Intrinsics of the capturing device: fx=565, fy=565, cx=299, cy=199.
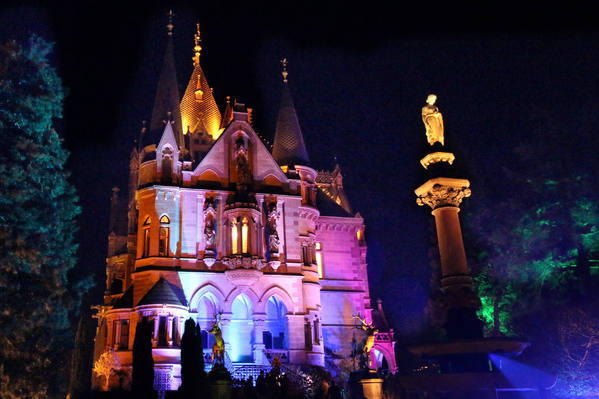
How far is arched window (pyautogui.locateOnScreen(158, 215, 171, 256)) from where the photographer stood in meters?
35.6

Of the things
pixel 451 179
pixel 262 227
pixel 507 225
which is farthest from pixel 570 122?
pixel 262 227

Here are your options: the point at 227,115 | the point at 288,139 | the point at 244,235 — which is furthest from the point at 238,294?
the point at 227,115

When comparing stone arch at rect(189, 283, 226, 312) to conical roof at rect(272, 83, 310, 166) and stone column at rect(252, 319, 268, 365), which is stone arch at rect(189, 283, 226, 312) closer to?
Result: stone column at rect(252, 319, 268, 365)

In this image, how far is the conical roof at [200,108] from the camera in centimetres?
5078

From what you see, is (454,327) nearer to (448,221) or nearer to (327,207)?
(448,221)

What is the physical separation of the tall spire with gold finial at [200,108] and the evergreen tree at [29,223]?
2705 cm

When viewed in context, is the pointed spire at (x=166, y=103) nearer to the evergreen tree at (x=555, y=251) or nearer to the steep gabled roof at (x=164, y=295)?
the steep gabled roof at (x=164, y=295)

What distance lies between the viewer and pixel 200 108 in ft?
170

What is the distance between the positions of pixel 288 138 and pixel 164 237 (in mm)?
13071

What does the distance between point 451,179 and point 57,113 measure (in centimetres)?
1590

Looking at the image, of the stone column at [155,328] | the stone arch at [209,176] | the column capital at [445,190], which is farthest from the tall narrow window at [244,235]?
the column capital at [445,190]

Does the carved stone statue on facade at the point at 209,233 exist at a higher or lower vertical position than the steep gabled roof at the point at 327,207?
lower

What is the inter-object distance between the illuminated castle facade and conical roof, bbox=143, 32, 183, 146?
0.09 m

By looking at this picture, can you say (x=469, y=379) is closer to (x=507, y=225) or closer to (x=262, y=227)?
(x=507, y=225)
